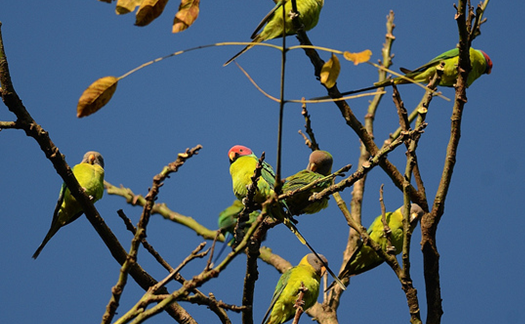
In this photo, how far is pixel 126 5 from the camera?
194 centimetres

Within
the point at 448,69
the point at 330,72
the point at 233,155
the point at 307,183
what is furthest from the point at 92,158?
the point at 330,72

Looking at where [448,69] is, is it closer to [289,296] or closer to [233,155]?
[233,155]

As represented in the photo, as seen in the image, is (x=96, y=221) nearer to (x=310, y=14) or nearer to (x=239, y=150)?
(x=239, y=150)

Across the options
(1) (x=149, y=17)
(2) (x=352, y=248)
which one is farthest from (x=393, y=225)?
(1) (x=149, y=17)

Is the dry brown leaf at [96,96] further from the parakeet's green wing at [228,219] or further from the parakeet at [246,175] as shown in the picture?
the parakeet at [246,175]

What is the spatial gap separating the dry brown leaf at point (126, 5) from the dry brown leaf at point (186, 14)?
150 millimetres

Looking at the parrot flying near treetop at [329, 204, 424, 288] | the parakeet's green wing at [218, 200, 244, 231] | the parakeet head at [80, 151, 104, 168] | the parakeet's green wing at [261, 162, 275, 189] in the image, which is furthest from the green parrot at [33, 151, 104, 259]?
the parrot flying near treetop at [329, 204, 424, 288]

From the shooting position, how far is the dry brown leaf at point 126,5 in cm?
193

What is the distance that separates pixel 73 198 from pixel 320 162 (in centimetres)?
257

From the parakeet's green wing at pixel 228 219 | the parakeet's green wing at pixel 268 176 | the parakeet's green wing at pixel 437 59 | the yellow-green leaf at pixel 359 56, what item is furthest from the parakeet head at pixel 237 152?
the yellow-green leaf at pixel 359 56

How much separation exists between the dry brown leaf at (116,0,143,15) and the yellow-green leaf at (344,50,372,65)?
0.79 metres

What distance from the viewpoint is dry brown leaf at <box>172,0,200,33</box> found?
195 cm

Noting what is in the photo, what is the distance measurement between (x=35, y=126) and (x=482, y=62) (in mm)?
5373

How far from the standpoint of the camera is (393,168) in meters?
4.39
